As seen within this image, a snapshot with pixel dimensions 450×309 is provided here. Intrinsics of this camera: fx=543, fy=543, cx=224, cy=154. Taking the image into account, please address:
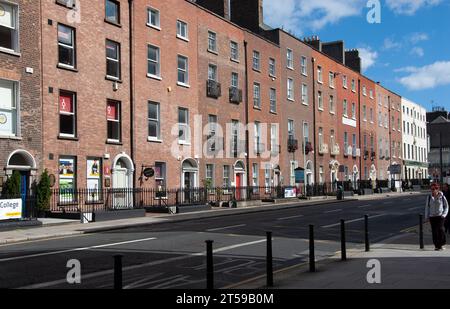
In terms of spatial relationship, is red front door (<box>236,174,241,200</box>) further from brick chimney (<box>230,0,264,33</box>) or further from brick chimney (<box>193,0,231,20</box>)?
brick chimney (<box>230,0,264,33</box>)

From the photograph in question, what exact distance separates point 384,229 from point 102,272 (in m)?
11.8

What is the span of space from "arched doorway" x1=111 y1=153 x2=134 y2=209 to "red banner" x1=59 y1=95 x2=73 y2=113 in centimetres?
375

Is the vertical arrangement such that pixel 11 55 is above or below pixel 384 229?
above

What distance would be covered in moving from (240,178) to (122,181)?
12924 millimetres

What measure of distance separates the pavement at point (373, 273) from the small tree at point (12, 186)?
14.4 meters

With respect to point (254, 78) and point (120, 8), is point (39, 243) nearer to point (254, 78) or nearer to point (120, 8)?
point (120, 8)

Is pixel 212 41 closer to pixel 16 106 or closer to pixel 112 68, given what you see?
pixel 112 68

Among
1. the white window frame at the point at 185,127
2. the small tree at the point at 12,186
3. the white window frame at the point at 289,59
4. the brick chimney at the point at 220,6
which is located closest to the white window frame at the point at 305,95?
the white window frame at the point at 289,59

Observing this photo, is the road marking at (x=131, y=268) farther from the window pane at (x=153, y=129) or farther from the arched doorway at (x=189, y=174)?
the arched doorway at (x=189, y=174)

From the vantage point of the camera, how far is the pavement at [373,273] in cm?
843

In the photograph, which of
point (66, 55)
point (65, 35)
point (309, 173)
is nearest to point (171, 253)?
point (66, 55)

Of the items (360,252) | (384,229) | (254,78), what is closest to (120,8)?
(254,78)
